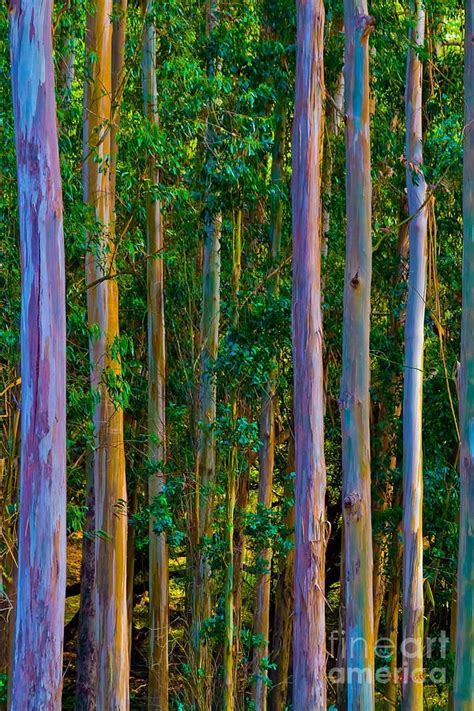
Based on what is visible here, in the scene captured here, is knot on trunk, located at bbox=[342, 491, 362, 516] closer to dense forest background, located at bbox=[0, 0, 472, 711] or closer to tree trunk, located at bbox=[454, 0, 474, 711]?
dense forest background, located at bbox=[0, 0, 472, 711]

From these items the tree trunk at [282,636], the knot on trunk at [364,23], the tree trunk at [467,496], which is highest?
the knot on trunk at [364,23]

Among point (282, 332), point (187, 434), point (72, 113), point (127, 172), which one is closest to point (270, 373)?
point (282, 332)

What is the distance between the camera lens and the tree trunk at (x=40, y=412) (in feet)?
18.4

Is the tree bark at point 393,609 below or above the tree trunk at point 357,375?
below

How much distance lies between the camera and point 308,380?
744cm

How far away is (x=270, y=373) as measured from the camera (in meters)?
10.5

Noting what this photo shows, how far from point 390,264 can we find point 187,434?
10.4 feet

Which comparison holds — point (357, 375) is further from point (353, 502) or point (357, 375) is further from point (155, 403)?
point (155, 403)

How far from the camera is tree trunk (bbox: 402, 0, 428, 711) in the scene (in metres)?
9.59

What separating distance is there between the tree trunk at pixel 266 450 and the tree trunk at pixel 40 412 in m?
5.05

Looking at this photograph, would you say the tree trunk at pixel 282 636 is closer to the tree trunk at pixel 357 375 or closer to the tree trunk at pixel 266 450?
the tree trunk at pixel 266 450

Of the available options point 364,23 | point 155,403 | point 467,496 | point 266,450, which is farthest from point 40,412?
point 155,403

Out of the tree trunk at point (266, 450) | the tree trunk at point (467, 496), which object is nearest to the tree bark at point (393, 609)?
the tree trunk at point (266, 450)

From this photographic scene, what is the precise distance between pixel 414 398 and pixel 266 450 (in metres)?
2.28
